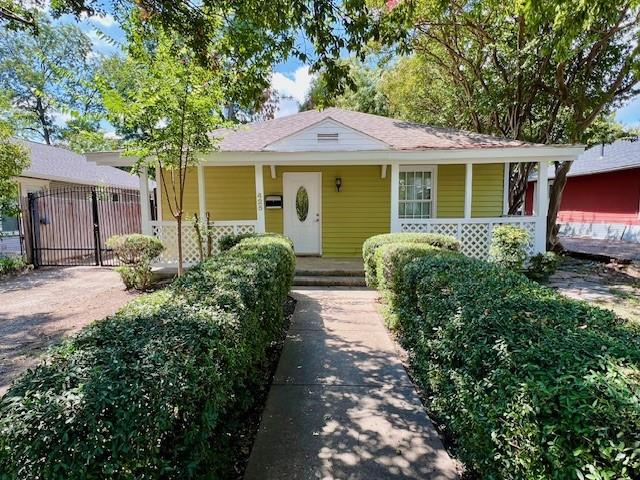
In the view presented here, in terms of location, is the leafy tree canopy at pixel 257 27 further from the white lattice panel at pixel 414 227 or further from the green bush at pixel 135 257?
the white lattice panel at pixel 414 227

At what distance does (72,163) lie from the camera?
52.2 ft

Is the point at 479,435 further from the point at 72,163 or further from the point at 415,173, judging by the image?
the point at 72,163

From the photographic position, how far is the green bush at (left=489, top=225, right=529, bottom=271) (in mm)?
7582

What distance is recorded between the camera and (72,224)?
1137cm

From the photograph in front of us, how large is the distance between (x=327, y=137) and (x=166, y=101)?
4.49 m

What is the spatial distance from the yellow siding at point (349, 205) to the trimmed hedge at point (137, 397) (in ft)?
24.6

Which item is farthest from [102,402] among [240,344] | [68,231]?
[68,231]

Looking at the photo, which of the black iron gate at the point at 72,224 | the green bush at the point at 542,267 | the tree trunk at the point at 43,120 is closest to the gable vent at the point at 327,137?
the green bush at the point at 542,267

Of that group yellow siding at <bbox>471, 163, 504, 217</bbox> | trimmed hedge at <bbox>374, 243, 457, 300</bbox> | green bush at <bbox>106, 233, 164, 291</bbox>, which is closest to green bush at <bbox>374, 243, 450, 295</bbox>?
trimmed hedge at <bbox>374, 243, 457, 300</bbox>

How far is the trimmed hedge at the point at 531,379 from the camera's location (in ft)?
3.88

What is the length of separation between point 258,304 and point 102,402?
1739mm

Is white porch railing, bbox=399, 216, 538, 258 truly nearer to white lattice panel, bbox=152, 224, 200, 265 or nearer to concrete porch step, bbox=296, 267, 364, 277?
concrete porch step, bbox=296, 267, 364, 277

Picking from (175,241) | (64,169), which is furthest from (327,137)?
(64,169)

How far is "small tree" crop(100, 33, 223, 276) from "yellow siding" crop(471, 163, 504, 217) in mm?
7345
